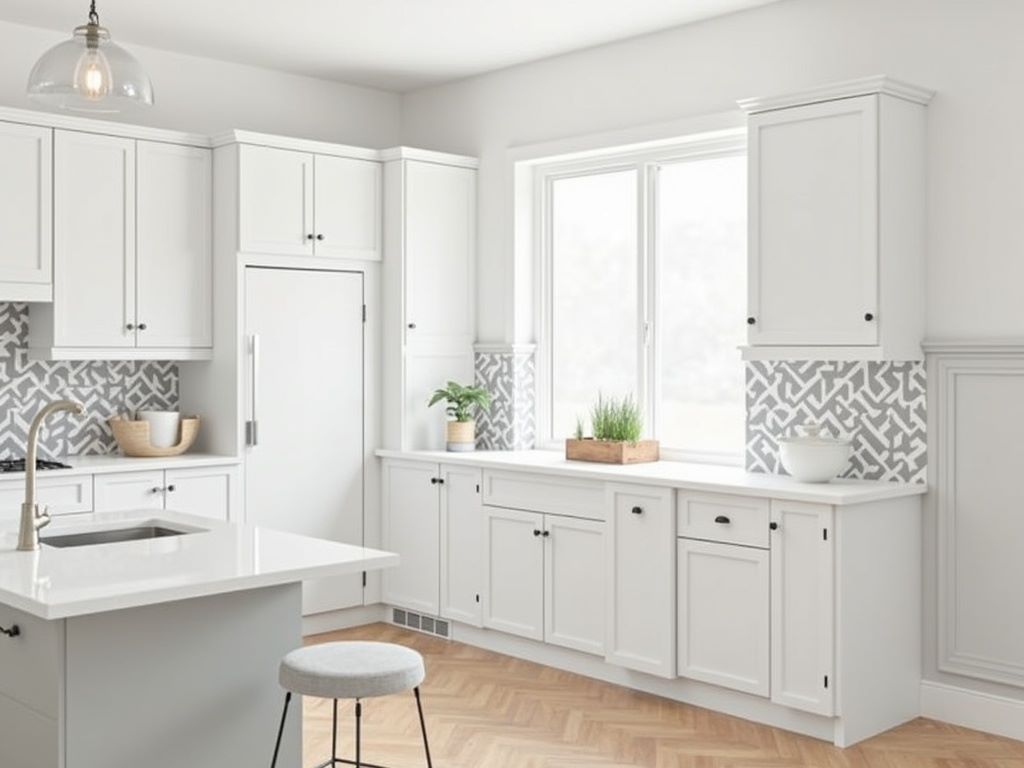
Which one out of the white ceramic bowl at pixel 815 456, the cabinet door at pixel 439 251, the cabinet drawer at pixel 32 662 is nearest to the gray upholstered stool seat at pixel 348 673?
the cabinet drawer at pixel 32 662

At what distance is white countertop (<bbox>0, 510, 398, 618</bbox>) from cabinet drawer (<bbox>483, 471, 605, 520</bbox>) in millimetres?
1778

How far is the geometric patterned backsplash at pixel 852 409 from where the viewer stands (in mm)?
4469

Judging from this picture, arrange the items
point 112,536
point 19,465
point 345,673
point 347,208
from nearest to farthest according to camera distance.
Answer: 1. point 345,673
2. point 112,536
3. point 19,465
4. point 347,208

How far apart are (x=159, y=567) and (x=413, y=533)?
294 cm

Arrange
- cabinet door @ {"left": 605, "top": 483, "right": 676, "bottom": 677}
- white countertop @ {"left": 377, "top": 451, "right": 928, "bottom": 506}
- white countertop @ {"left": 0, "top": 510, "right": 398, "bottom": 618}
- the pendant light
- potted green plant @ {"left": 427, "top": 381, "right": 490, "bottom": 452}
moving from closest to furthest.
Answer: white countertop @ {"left": 0, "top": 510, "right": 398, "bottom": 618} < the pendant light < white countertop @ {"left": 377, "top": 451, "right": 928, "bottom": 506} < cabinet door @ {"left": 605, "top": 483, "right": 676, "bottom": 677} < potted green plant @ {"left": 427, "top": 381, "right": 490, "bottom": 452}

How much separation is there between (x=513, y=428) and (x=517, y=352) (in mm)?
378

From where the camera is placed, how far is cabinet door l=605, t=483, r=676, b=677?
4621 millimetres

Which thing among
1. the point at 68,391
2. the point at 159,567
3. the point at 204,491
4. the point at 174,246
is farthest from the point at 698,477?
the point at 68,391

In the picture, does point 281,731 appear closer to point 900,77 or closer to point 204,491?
point 204,491

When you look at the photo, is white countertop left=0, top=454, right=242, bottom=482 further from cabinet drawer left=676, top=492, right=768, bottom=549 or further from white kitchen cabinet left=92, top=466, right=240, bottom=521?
cabinet drawer left=676, top=492, right=768, bottom=549

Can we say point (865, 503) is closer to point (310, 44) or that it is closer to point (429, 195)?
point (429, 195)

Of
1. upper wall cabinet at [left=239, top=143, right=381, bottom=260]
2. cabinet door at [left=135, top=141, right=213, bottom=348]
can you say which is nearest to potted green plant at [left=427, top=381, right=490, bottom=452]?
upper wall cabinet at [left=239, top=143, right=381, bottom=260]

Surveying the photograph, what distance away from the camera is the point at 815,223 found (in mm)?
4355

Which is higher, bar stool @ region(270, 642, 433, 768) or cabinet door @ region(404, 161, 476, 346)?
cabinet door @ region(404, 161, 476, 346)
